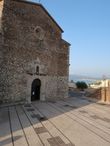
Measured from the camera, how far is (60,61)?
17.5m

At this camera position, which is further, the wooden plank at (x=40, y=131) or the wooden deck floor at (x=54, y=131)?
the wooden plank at (x=40, y=131)

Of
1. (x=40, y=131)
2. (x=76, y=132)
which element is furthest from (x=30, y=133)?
(x=76, y=132)

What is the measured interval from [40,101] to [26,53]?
4.63m

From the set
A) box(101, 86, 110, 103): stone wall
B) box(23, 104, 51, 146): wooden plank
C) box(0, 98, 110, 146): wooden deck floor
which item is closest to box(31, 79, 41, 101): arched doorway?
box(0, 98, 110, 146): wooden deck floor

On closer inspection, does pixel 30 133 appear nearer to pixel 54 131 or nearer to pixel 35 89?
pixel 54 131

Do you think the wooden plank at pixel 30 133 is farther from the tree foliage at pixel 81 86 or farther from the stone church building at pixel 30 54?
the tree foliage at pixel 81 86

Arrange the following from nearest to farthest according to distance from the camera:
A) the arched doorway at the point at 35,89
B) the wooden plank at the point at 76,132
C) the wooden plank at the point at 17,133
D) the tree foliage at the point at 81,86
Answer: the wooden plank at the point at 17,133 < the wooden plank at the point at 76,132 < the arched doorway at the point at 35,89 < the tree foliage at the point at 81,86

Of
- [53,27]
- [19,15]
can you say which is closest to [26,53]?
[19,15]

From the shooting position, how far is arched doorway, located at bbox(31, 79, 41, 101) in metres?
15.1

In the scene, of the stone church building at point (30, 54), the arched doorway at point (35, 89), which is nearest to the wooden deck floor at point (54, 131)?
the stone church building at point (30, 54)

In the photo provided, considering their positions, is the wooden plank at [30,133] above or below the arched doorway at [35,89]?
below

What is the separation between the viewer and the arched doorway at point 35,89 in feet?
49.7

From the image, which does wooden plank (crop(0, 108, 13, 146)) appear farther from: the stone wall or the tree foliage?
the tree foliage

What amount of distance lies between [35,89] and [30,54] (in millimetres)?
3417
